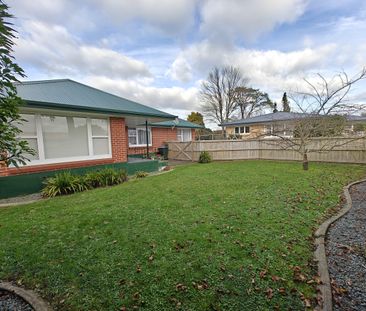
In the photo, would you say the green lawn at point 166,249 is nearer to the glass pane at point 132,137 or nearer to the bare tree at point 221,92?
the glass pane at point 132,137

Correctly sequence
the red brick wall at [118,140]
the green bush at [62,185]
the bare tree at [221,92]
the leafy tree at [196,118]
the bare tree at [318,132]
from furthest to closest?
the leafy tree at [196,118]
the bare tree at [221,92]
the bare tree at [318,132]
the red brick wall at [118,140]
the green bush at [62,185]

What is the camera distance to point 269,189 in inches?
257

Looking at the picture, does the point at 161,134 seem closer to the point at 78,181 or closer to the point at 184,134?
the point at 184,134

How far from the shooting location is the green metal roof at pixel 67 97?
646 cm

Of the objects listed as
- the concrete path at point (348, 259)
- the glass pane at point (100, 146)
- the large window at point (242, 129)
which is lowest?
the concrete path at point (348, 259)

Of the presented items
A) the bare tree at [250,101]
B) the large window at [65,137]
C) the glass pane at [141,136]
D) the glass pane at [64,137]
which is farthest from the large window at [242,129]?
the glass pane at [64,137]

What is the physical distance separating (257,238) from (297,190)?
382 cm

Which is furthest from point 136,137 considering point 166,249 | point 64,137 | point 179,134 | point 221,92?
point 221,92

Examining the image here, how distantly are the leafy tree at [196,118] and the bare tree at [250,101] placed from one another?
28.7ft

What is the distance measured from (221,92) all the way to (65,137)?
35.2 m

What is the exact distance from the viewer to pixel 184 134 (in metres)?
22.3

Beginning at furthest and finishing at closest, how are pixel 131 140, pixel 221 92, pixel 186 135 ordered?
pixel 221 92
pixel 186 135
pixel 131 140

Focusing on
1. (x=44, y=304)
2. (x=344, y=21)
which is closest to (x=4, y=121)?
(x=44, y=304)

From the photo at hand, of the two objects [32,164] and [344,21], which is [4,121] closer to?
[32,164]
